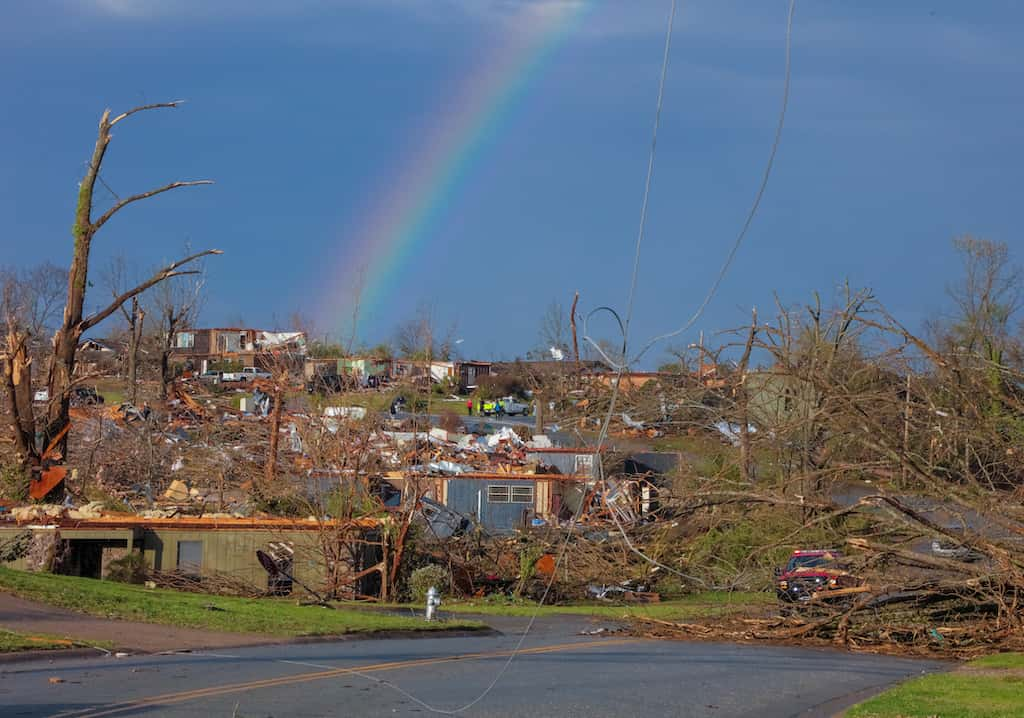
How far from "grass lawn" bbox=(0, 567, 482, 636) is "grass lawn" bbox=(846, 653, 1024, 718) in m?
8.13

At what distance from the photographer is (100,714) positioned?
28.2 feet

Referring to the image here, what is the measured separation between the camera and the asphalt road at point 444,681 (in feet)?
31.5

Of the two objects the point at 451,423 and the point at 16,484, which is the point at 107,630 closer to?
the point at 16,484

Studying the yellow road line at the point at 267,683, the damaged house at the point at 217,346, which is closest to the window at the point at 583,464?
the yellow road line at the point at 267,683

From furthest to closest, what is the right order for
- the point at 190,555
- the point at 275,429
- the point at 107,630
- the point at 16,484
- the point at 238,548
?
the point at 275,429
the point at 238,548
the point at 16,484
the point at 190,555
the point at 107,630

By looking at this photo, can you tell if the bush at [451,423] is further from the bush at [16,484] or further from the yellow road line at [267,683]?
the yellow road line at [267,683]

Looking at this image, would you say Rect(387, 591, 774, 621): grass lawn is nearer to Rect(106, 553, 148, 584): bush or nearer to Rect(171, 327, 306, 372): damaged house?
Rect(106, 553, 148, 584): bush

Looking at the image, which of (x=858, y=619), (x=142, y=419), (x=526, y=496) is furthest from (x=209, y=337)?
(x=858, y=619)

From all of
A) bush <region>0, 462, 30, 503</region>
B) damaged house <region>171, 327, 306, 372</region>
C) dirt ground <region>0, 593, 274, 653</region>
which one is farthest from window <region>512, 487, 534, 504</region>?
damaged house <region>171, 327, 306, 372</region>

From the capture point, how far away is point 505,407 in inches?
3059

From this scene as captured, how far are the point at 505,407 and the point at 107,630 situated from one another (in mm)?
63152

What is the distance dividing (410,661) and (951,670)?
24.6ft

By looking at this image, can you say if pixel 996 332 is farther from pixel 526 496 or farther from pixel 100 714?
pixel 100 714

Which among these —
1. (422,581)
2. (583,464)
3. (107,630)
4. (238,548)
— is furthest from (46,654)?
(583,464)
